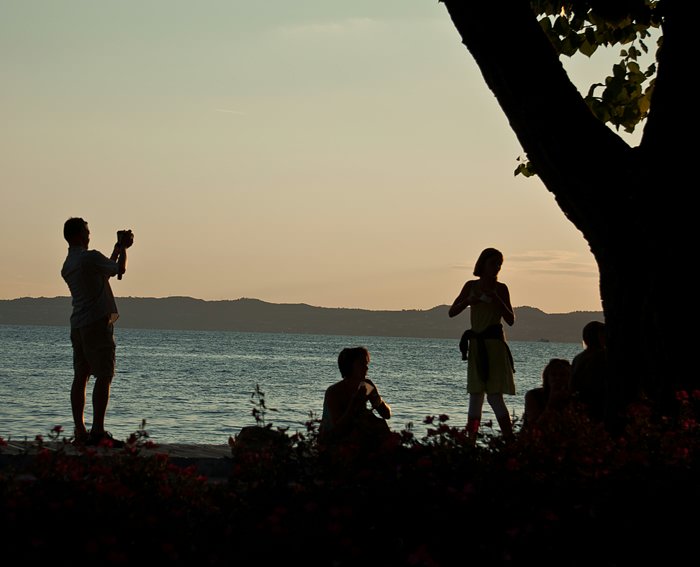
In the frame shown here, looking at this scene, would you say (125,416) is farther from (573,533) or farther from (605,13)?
(573,533)

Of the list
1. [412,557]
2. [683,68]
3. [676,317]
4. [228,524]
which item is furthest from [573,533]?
[683,68]

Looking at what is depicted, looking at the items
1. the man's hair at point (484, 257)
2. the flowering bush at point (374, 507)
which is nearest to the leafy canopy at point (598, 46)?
the man's hair at point (484, 257)

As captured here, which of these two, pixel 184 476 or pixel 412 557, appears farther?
pixel 184 476

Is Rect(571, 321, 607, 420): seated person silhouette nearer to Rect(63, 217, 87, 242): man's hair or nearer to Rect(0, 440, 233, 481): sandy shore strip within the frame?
Rect(0, 440, 233, 481): sandy shore strip

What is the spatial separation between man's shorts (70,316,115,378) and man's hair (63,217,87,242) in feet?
2.63

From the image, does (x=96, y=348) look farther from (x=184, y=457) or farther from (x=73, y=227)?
(x=184, y=457)

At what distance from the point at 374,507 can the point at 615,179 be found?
11.6 ft

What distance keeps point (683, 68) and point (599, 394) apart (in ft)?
10.4

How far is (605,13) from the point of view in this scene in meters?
10.1

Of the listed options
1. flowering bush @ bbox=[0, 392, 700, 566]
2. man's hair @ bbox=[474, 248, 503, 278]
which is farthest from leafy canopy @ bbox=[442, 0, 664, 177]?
flowering bush @ bbox=[0, 392, 700, 566]

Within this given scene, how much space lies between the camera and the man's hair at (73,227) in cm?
1081

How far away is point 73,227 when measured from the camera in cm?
1081

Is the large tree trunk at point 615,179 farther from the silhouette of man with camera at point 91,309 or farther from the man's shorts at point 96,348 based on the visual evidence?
the man's shorts at point 96,348

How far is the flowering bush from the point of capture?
16.0 ft
